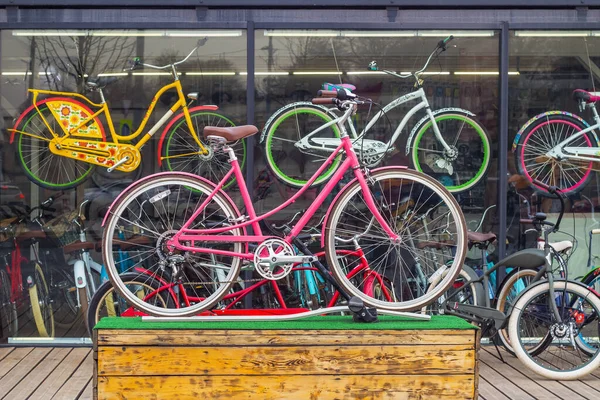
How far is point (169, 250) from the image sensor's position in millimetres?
4758

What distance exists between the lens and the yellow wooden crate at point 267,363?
169 inches

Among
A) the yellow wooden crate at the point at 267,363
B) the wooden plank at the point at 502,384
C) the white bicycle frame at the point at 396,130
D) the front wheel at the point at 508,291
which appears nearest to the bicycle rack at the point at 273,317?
the yellow wooden crate at the point at 267,363

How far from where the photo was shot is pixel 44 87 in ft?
20.5

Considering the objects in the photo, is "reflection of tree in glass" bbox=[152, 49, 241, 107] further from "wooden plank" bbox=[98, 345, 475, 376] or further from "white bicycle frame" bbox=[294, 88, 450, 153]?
"wooden plank" bbox=[98, 345, 475, 376]

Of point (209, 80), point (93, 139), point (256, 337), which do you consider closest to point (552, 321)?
point (256, 337)

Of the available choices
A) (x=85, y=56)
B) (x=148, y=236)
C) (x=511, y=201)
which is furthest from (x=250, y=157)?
(x=511, y=201)

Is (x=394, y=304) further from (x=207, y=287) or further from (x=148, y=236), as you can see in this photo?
(x=148, y=236)

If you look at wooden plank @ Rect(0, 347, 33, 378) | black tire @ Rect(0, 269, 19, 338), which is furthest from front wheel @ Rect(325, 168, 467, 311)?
black tire @ Rect(0, 269, 19, 338)

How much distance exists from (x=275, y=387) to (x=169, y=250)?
1.01 metres

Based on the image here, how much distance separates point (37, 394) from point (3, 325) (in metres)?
1.44

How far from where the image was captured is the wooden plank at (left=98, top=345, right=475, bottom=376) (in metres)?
4.30

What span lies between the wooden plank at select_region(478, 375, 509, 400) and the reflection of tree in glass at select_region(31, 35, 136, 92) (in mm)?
3441

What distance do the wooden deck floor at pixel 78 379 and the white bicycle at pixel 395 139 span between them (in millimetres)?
1432

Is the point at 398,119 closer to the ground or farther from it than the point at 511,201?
farther from it
